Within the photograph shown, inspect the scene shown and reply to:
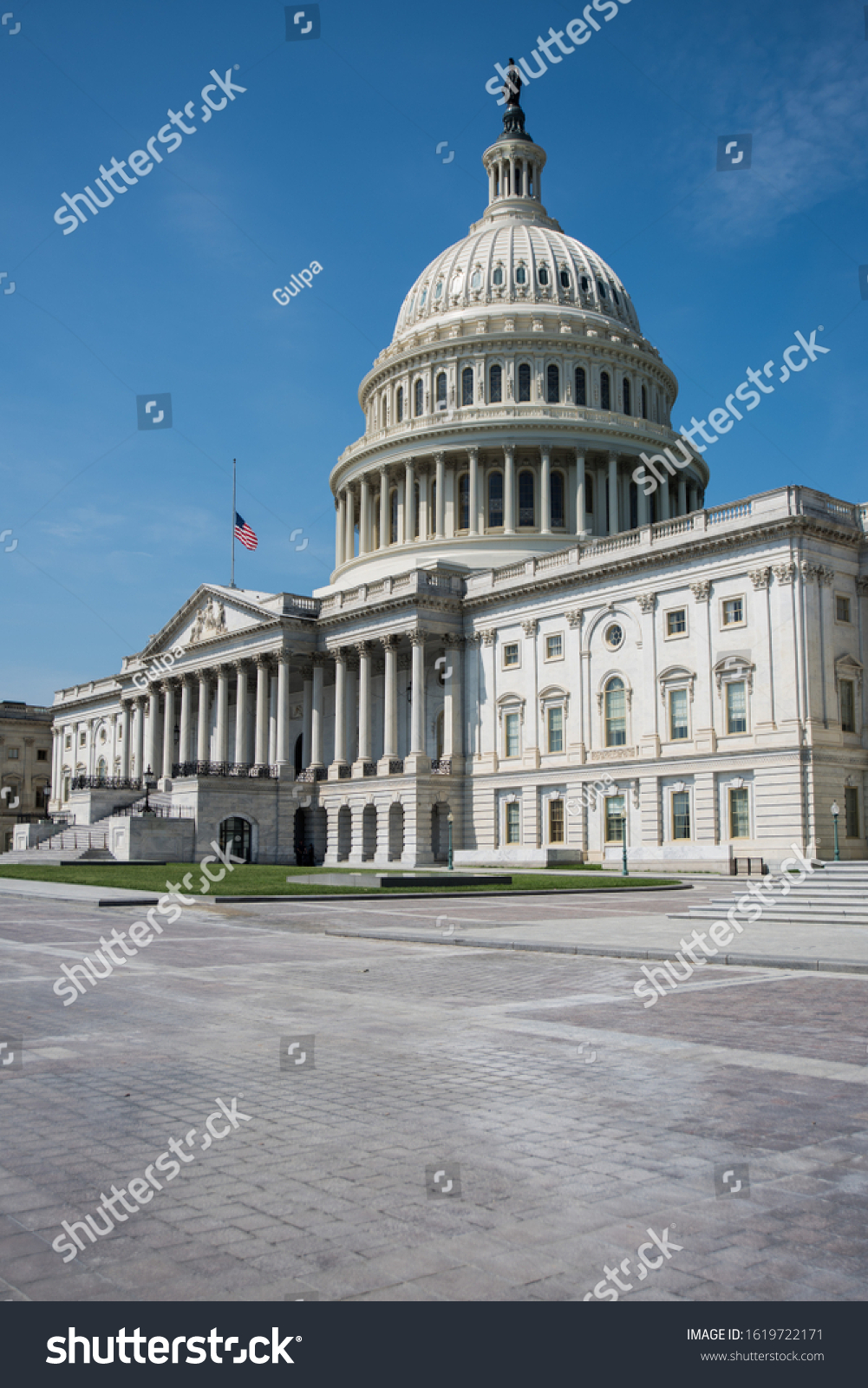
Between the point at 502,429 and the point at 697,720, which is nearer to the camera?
the point at 697,720

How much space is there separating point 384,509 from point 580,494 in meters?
17.0

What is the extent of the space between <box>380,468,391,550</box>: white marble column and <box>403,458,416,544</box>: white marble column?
7.95ft

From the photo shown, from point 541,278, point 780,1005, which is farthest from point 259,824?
point 780,1005

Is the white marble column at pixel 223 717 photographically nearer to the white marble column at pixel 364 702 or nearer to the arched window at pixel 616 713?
the white marble column at pixel 364 702

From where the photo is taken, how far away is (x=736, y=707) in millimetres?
57406

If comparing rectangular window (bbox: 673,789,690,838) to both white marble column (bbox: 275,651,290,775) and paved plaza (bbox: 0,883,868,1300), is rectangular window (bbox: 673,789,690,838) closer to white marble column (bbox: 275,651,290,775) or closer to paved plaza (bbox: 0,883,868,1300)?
white marble column (bbox: 275,651,290,775)

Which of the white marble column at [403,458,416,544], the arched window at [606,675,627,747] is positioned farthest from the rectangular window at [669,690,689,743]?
the white marble column at [403,458,416,544]

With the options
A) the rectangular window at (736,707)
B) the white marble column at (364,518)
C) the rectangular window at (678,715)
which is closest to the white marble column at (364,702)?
the white marble column at (364,518)

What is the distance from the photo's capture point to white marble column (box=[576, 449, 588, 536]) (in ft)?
282

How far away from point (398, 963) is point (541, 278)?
90284 mm

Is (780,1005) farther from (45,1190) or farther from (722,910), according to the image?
(722,910)

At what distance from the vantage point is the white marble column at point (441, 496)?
89812 millimetres

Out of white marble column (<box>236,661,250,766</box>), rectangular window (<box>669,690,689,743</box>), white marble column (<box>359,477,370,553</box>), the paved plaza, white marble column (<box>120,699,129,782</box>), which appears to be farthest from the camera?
white marble column (<box>120,699,129,782</box>)

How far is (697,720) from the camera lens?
59.1 meters
